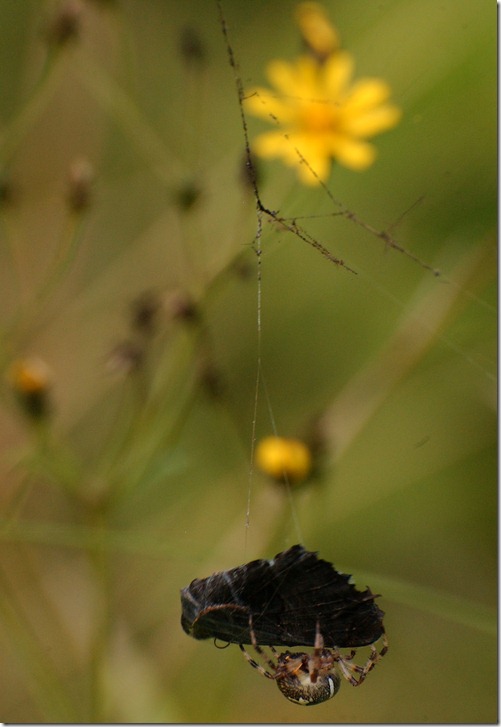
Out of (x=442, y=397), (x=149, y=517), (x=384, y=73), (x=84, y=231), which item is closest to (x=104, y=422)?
(x=149, y=517)

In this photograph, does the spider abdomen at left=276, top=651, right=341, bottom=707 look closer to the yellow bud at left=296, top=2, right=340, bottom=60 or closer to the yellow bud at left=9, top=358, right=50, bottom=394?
the yellow bud at left=9, top=358, right=50, bottom=394

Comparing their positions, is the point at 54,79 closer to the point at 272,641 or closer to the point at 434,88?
the point at 434,88

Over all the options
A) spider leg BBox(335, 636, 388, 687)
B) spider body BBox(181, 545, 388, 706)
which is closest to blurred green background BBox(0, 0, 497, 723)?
spider leg BBox(335, 636, 388, 687)

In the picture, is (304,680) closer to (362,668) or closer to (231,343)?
(362,668)

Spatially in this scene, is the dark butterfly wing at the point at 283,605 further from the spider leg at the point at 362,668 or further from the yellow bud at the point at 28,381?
the yellow bud at the point at 28,381

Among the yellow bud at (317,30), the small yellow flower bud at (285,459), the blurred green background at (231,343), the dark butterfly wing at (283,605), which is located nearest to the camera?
the dark butterfly wing at (283,605)

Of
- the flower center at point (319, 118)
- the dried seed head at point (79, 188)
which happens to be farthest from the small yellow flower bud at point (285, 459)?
the flower center at point (319, 118)

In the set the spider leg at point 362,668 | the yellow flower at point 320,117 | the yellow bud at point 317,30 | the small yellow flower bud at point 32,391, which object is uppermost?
the yellow bud at point 317,30
